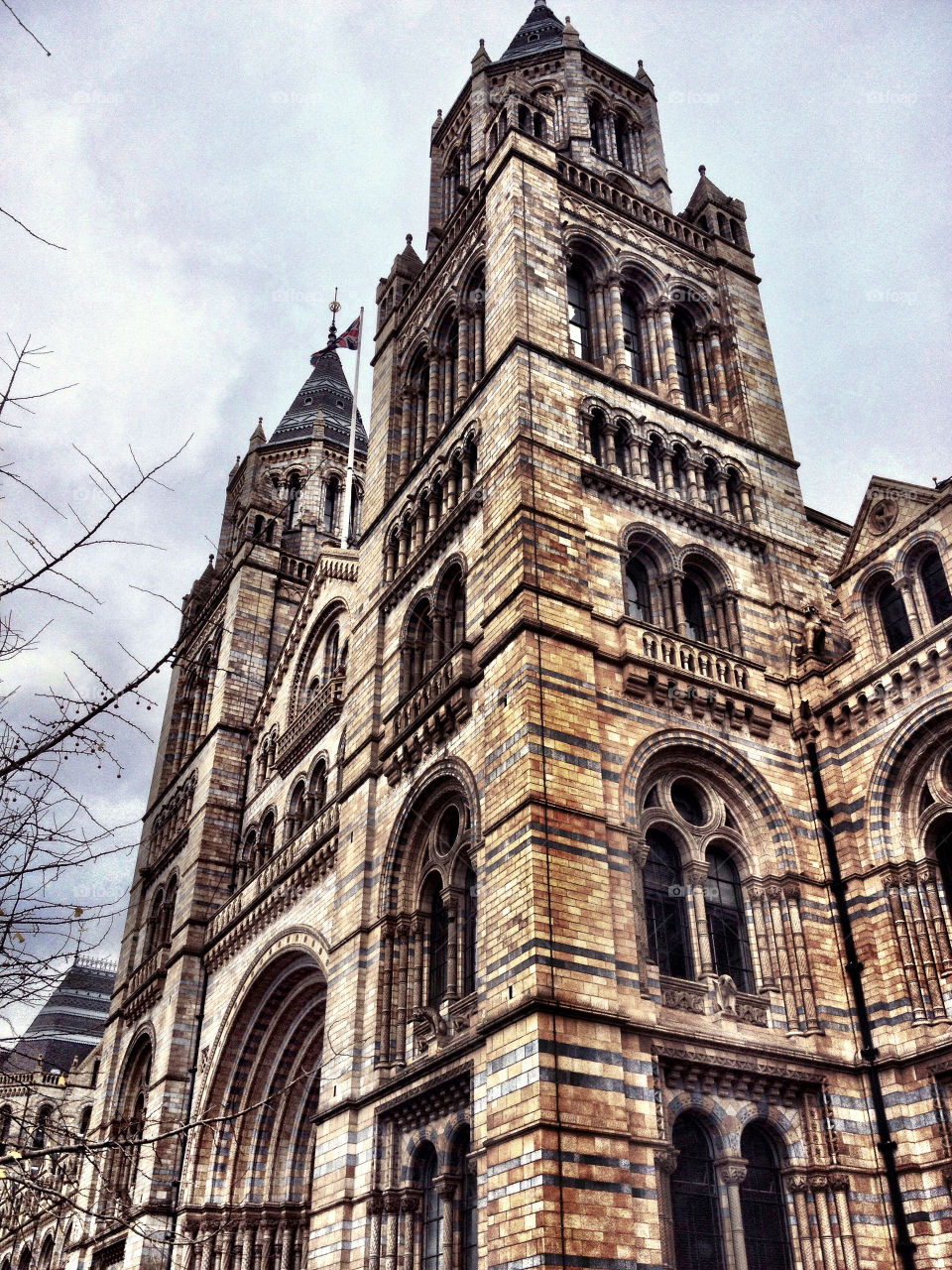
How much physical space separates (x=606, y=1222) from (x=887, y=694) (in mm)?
9370

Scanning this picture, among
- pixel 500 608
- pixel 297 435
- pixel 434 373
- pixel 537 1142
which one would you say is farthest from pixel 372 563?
pixel 297 435

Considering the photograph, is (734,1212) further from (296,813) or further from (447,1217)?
(296,813)

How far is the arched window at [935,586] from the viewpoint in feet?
60.8

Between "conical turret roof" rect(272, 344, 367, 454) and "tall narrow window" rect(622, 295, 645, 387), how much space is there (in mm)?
19803

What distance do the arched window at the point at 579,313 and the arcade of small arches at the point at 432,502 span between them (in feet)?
10.8

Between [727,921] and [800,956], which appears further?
[727,921]

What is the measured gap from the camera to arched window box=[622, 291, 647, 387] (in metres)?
24.2

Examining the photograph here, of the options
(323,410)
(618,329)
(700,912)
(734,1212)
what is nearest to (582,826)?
(700,912)

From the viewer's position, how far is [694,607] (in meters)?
21.5

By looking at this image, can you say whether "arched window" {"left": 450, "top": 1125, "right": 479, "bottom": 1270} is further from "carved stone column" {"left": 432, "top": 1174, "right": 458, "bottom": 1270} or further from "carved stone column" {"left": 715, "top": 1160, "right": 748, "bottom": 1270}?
"carved stone column" {"left": 715, "top": 1160, "right": 748, "bottom": 1270}

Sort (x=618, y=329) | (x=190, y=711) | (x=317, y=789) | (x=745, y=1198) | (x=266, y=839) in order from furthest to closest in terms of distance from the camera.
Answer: (x=190, y=711) < (x=266, y=839) < (x=317, y=789) < (x=618, y=329) < (x=745, y=1198)

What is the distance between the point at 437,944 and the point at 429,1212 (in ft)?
13.2

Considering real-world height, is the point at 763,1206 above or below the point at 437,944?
below

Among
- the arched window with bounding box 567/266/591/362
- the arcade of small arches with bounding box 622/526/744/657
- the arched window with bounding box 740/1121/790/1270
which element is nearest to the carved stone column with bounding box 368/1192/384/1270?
the arched window with bounding box 740/1121/790/1270
